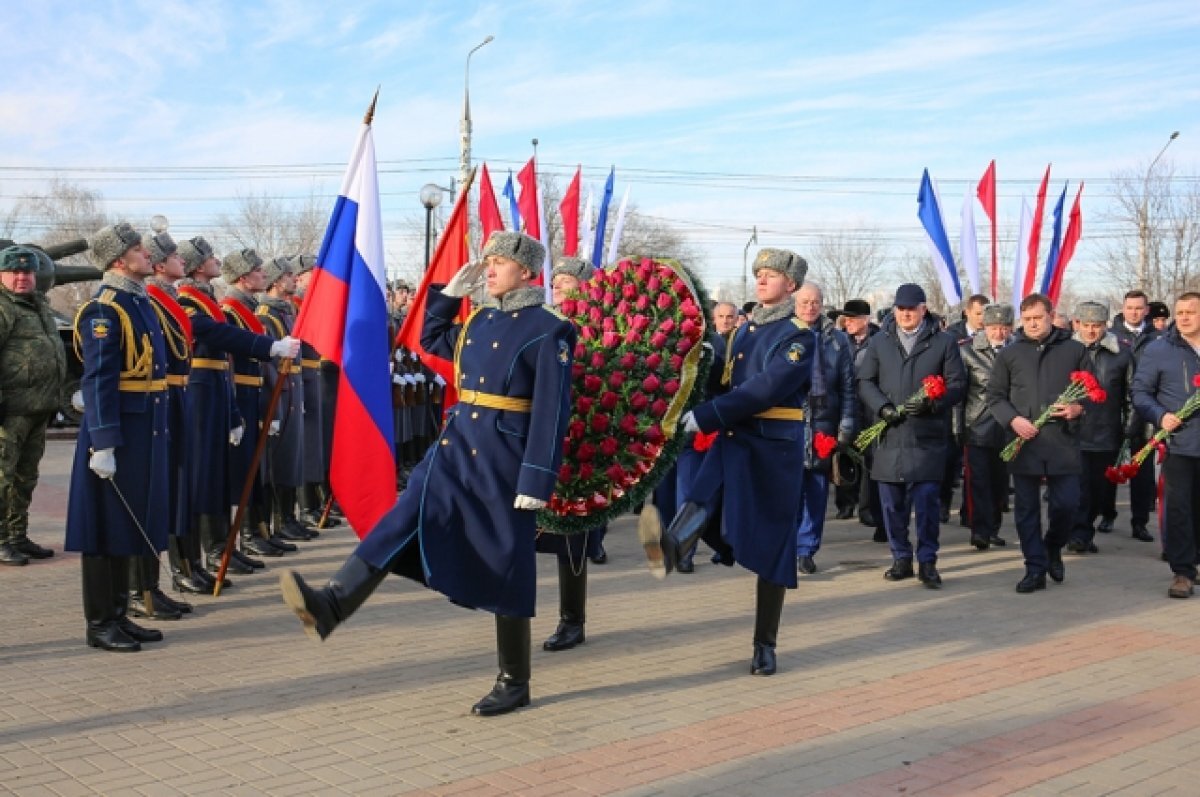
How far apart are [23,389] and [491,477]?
5.58 m

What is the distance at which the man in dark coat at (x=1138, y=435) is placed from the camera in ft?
37.9

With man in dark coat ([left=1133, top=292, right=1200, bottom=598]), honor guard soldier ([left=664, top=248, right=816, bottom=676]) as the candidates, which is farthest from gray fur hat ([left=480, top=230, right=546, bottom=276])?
man in dark coat ([left=1133, top=292, right=1200, bottom=598])

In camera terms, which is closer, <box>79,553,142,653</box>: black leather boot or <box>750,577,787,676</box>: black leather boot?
<box>750,577,787,676</box>: black leather boot

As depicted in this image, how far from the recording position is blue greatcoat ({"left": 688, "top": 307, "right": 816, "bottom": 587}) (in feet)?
21.5

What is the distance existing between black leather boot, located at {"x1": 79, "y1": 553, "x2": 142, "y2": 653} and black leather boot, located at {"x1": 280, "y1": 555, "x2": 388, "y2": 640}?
6.42 feet

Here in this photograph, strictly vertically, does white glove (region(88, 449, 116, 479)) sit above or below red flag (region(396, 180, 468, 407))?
below

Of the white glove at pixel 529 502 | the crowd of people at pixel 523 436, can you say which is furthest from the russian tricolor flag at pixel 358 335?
the white glove at pixel 529 502

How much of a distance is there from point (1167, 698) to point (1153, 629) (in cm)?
180

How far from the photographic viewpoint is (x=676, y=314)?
6457 mm

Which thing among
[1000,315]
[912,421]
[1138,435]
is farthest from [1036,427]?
[1138,435]

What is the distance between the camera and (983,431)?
11.0 meters

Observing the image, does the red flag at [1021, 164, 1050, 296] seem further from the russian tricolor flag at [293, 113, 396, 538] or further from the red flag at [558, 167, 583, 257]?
the russian tricolor flag at [293, 113, 396, 538]

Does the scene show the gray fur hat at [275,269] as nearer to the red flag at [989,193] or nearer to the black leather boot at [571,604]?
the black leather boot at [571,604]

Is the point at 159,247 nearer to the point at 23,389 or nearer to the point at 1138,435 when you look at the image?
the point at 23,389
